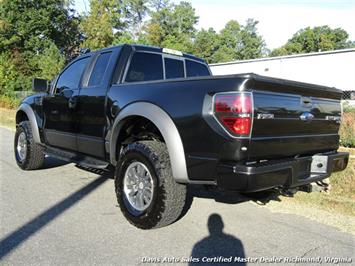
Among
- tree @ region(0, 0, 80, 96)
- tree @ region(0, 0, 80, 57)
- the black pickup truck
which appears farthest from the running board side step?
tree @ region(0, 0, 80, 57)

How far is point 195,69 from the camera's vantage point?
5855mm

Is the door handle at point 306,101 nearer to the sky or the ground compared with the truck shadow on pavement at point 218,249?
nearer to the sky

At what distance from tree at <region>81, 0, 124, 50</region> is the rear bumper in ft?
125

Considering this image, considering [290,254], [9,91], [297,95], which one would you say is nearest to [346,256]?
[290,254]

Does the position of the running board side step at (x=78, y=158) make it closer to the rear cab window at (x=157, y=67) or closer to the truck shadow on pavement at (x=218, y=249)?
the rear cab window at (x=157, y=67)

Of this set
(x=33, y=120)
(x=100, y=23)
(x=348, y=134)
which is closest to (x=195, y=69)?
(x=33, y=120)

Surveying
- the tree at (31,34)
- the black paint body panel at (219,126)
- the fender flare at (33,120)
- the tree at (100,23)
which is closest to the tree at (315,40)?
the tree at (100,23)

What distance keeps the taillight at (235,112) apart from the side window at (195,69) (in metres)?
2.50

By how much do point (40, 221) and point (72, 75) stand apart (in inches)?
97.4

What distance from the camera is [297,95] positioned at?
3695 mm

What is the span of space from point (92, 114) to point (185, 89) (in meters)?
1.76

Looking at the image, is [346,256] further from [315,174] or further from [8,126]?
[8,126]

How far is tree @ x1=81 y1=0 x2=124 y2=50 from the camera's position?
42.0 metres

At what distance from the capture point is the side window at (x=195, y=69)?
5719mm
